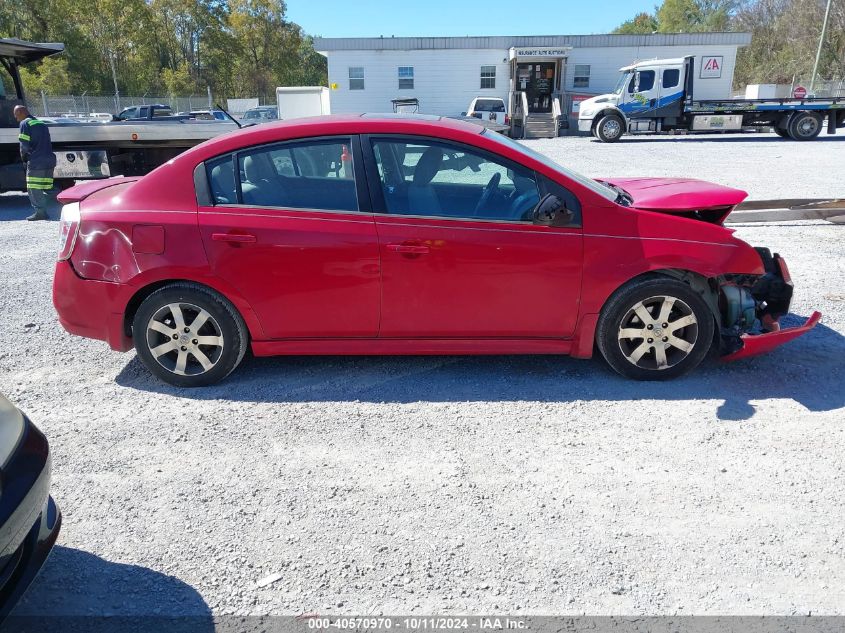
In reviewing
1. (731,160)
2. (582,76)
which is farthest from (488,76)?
(731,160)

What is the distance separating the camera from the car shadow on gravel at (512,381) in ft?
12.8

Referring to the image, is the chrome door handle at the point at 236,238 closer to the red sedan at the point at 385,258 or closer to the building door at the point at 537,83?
the red sedan at the point at 385,258

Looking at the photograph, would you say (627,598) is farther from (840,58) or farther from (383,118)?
(840,58)

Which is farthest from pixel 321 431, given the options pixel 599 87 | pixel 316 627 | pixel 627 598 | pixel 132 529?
pixel 599 87

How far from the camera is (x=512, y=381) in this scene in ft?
13.6

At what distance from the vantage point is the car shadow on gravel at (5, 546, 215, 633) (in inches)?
90.3

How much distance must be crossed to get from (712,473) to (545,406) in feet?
3.24

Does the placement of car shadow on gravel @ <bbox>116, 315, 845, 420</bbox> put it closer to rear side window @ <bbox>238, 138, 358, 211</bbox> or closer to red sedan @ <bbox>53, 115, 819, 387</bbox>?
red sedan @ <bbox>53, 115, 819, 387</bbox>

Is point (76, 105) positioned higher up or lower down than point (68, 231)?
higher up

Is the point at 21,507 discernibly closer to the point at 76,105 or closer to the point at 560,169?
the point at 560,169

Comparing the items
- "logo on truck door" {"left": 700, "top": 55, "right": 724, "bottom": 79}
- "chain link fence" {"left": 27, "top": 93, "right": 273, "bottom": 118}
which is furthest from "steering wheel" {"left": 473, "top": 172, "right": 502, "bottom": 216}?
"chain link fence" {"left": 27, "top": 93, "right": 273, "bottom": 118}

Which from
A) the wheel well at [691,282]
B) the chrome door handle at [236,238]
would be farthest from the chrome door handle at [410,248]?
the wheel well at [691,282]

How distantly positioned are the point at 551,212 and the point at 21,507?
291 cm

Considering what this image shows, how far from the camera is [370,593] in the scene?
2.42 m
